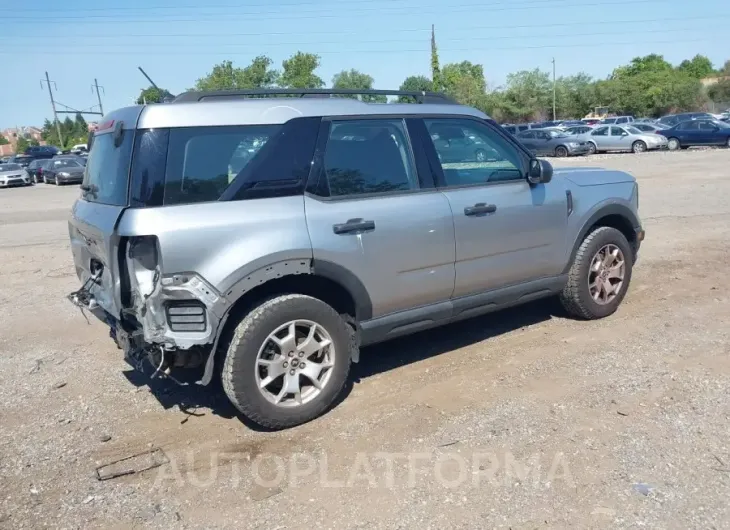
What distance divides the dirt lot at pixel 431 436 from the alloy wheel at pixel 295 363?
23 cm

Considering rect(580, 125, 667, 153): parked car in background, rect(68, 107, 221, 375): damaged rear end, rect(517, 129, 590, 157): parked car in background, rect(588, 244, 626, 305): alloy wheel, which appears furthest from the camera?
rect(517, 129, 590, 157): parked car in background

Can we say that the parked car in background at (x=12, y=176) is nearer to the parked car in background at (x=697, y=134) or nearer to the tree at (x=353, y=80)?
the parked car in background at (x=697, y=134)

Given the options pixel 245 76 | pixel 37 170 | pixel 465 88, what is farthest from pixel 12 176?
pixel 465 88

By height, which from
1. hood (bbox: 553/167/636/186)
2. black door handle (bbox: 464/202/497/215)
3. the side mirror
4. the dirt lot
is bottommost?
the dirt lot

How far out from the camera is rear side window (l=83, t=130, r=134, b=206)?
3863 millimetres

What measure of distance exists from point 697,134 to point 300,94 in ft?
104

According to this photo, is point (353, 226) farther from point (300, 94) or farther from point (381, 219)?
point (300, 94)

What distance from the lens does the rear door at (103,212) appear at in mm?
3855

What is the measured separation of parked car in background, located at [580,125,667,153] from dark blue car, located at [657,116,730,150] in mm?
582

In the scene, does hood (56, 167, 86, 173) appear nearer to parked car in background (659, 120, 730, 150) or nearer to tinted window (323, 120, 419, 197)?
parked car in background (659, 120, 730, 150)

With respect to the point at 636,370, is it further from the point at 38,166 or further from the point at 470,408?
the point at 38,166

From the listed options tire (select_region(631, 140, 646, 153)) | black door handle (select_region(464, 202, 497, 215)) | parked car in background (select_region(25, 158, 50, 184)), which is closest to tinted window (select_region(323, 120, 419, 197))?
black door handle (select_region(464, 202, 497, 215))

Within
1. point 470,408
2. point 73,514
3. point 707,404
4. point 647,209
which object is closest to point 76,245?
point 73,514

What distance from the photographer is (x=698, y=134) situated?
31.2 metres
